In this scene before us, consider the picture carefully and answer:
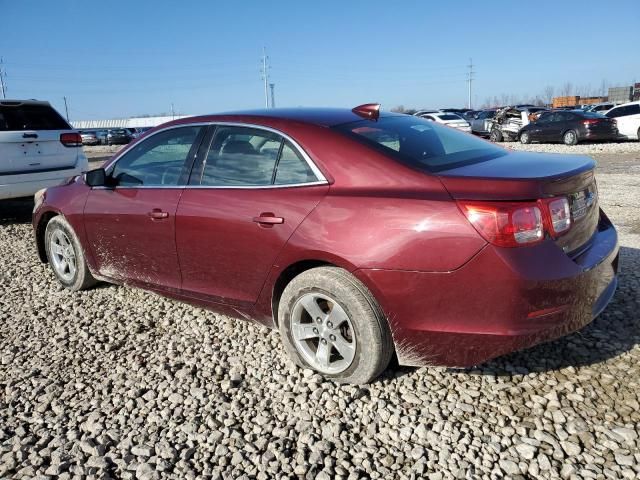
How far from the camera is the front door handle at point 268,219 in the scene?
2850 millimetres

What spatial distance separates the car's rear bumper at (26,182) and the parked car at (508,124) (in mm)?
20175

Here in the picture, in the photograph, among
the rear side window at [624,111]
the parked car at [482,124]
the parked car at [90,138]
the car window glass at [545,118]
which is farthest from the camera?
the parked car at [90,138]

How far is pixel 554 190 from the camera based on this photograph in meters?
2.40

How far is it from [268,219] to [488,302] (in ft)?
4.21

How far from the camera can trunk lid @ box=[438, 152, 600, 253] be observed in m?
2.34

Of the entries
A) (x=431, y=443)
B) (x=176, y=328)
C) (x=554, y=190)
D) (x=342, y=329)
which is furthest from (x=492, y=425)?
(x=176, y=328)

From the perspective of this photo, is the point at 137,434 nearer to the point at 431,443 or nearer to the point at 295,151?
the point at 431,443

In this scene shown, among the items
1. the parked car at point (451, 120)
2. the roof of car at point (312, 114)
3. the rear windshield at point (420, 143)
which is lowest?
the rear windshield at point (420, 143)

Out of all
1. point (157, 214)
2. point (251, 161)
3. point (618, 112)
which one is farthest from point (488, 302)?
point (618, 112)

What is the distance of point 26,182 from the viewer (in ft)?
22.8

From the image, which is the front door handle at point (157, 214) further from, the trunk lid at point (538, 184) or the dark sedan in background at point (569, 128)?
the dark sedan in background at point (569, 128)

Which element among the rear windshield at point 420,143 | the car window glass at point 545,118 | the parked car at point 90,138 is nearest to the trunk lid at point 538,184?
the rear windshield at point 420,143

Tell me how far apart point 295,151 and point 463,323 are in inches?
53.1

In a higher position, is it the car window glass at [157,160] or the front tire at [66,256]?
the car window glass at [157,160]
